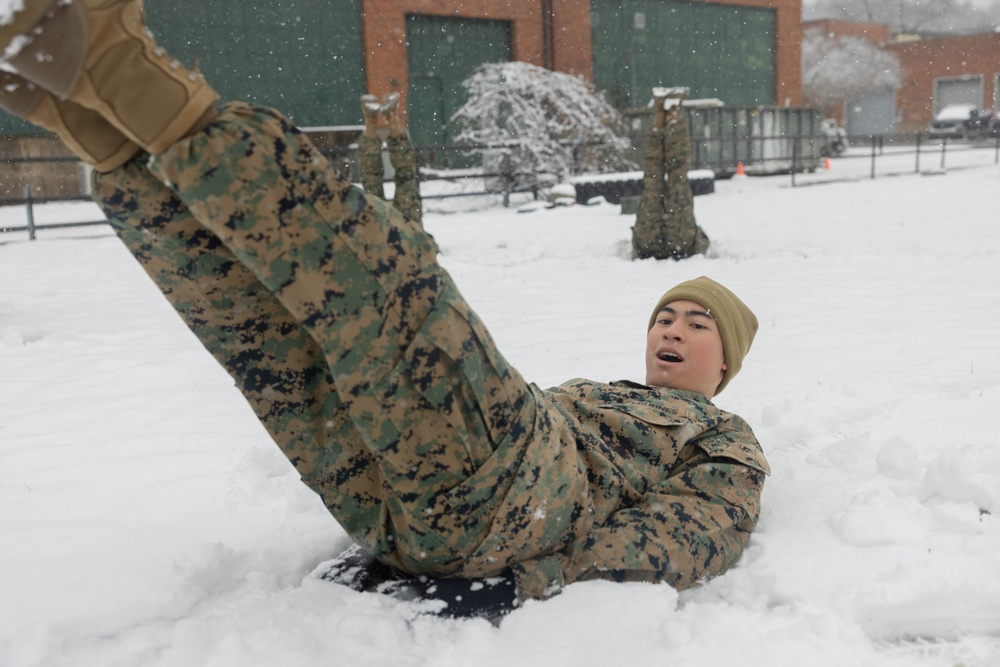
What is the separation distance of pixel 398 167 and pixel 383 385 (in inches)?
295

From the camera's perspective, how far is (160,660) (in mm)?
1699

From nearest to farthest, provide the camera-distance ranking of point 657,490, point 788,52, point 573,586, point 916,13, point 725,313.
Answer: point 573,586 < point 657,490 < point 725,313 < point 788,52 < point 916,13

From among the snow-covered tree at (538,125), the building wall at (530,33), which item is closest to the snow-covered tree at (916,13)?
the building wall at (530,33)

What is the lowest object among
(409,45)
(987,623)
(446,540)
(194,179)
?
(987,623)

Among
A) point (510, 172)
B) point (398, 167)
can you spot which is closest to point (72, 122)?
point (398, 167)

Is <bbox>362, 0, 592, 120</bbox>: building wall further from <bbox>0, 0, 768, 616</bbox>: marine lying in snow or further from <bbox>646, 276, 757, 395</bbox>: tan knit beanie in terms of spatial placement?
<bbox>0, 0, 768, 616</bbox>: marine lying in snow

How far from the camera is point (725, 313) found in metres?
2.73

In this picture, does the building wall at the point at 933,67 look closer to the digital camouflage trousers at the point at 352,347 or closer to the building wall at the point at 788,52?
the building wall at the point at 788,52

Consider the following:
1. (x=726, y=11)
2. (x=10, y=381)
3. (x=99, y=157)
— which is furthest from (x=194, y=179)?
(x=726, y=11)

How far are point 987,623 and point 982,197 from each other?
37.0 feet

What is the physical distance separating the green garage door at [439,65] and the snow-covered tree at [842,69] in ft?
65.3

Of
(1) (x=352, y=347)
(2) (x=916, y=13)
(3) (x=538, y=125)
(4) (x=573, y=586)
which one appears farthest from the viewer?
(2) (x=916, y=13)

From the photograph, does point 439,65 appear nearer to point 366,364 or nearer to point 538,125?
point 538,125

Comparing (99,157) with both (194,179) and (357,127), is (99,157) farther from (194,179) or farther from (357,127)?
(357,127)
